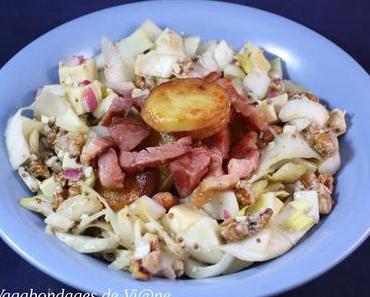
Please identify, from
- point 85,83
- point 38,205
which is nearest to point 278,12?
point 85,83

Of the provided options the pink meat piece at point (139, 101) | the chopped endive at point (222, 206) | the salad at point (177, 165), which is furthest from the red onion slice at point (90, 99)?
the chopped endive at point (222, 206)

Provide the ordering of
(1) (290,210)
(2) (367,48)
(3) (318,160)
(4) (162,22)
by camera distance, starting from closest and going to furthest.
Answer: (1) (290,210) → (3) (318,160) → (4) (162,22) → (2) (367,48)

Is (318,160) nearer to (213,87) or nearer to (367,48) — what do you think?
(213,87)

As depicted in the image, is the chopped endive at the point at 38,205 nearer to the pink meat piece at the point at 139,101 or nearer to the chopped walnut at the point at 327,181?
the pink meat piece at the point at 139,101

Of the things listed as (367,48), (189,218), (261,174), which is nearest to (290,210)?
(261,174)

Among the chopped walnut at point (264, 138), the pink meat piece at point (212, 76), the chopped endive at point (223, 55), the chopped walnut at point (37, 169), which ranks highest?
the pink meat piece at point (212, 76)

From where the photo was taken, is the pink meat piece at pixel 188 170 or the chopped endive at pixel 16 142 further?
the chopped endive at pixel 16 142

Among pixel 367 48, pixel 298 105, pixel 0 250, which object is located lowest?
pixel 0 250

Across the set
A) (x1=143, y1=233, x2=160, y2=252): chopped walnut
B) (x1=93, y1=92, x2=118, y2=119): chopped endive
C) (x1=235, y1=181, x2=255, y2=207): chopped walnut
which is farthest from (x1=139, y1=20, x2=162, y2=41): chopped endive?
(x1=143, y1=233, x2=160, y2=252): chopped walnut
